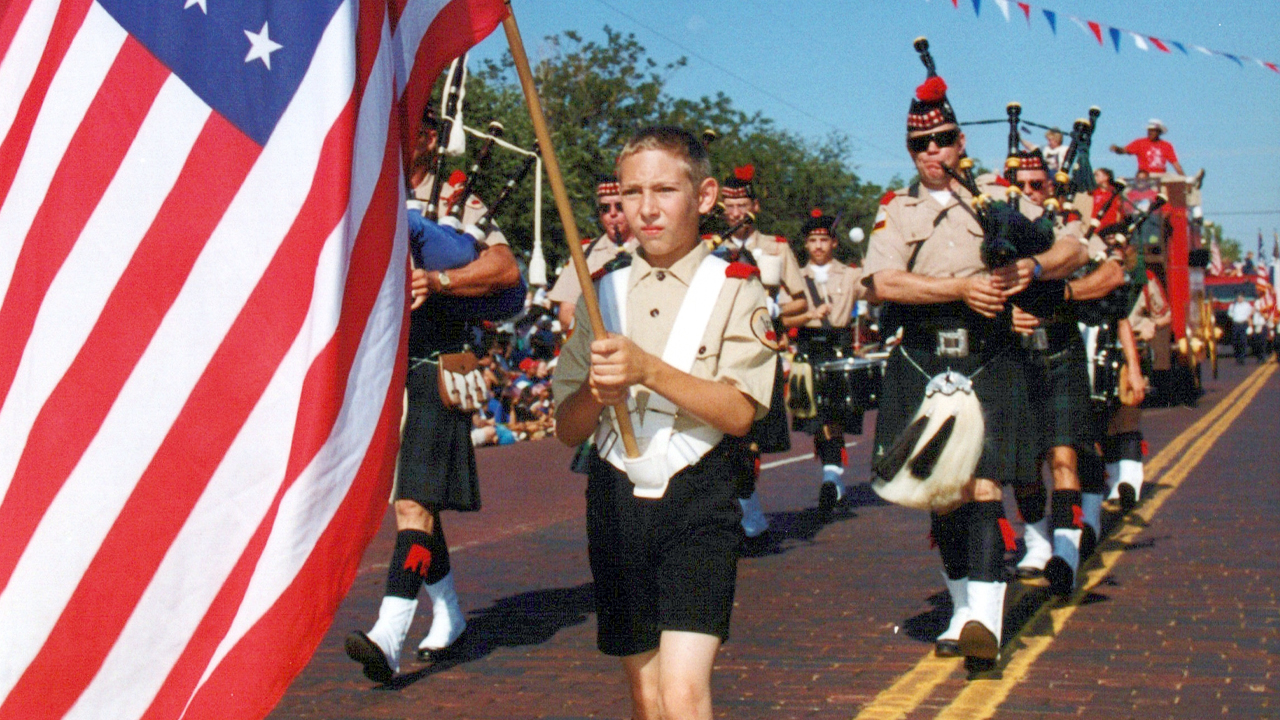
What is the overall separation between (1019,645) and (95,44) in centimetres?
476

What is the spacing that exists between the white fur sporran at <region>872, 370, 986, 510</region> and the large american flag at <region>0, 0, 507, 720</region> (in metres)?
3.30

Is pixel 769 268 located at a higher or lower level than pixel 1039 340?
higher

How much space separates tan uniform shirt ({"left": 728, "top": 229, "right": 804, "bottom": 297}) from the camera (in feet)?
32.7

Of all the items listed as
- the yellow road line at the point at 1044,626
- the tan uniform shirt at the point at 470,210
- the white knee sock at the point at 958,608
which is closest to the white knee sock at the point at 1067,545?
the yellow road line at the point at 1044,626

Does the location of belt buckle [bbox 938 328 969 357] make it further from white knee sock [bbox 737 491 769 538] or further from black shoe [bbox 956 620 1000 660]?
white knee sock [bbox 737 491 769 538]

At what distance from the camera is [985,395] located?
6.52 meters

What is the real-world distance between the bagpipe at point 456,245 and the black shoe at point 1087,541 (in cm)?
395

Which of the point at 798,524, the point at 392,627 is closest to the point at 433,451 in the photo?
the point at 392,627

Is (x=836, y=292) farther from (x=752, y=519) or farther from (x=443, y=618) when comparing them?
(x=443, y=618)

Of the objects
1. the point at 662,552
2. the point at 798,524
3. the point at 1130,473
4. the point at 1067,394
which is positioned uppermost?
the point at 1067,394

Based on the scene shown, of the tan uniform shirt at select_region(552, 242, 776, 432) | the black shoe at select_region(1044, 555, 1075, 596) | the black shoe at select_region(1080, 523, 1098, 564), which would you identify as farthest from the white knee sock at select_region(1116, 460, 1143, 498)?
the tan uniform shirt at select_region(552, 242, 776, 432)

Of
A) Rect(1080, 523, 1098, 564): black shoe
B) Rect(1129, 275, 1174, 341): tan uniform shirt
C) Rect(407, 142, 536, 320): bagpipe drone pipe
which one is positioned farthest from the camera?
Rect(1129, 275, 1174, 341): tan uniform shirt

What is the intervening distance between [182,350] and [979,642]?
3800 millimetres

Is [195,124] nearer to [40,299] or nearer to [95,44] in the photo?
[95,44]
